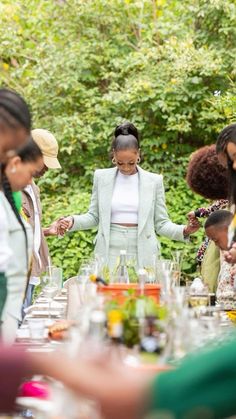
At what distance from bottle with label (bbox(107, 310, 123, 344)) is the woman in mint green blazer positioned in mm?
3539

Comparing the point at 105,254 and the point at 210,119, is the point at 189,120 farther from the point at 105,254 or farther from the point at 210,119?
the point at 105,254

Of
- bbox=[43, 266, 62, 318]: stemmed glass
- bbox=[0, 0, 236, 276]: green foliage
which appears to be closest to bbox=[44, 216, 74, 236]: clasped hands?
bbox=[43, 266, 62, 318]: stemmed glass

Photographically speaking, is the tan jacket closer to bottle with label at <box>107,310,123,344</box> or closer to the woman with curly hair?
the woman with curly hair

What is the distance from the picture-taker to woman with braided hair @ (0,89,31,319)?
3.18 meters

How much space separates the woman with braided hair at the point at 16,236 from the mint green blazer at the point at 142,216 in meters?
2.46

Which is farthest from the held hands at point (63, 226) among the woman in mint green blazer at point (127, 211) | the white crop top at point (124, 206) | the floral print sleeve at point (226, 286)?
the floral print sleeve at point (226, 286)

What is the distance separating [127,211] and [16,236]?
108 inches

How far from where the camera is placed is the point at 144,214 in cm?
617

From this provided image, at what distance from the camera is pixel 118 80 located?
A: 34.4 ft

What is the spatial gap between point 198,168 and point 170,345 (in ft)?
12.6

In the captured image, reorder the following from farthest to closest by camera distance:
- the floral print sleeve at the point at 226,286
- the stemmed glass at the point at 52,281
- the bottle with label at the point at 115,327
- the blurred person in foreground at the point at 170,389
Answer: the floral print sleeve at the point at 226,286
the stemmed glass at the point at 52,281
the bottle with label at the point at 115,327
the blurred person in foreground at the point at 170,389

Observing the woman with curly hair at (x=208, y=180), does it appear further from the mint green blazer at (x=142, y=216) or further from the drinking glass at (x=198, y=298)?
the drinking glass at (x=198, y=298)

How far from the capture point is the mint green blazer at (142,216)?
6160mm

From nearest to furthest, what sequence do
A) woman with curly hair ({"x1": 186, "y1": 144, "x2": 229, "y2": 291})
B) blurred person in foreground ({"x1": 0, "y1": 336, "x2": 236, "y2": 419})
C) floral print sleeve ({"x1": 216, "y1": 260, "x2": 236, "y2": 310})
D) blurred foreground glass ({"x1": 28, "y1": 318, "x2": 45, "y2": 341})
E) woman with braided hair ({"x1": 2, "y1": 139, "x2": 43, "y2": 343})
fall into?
1. blurred person in foreground ({"x1": 0, "y1": 336, "x2": 236, "y2": 419})
2. woman with braided hair ({"x1": 2, "y1": 139, "x2": 43, "y2": 343})
3. blurred foreground glass ({"x1": 28, "y1": 318, "x2": 45, "y2": 341})
4. floral print sleeve ({"x1": 216, "y1": 260, "x2": 236, "y2": 310})
5. woman with curly hair ({"x1": 186, "y1": 144, "x2": 229, "y2": 291})
